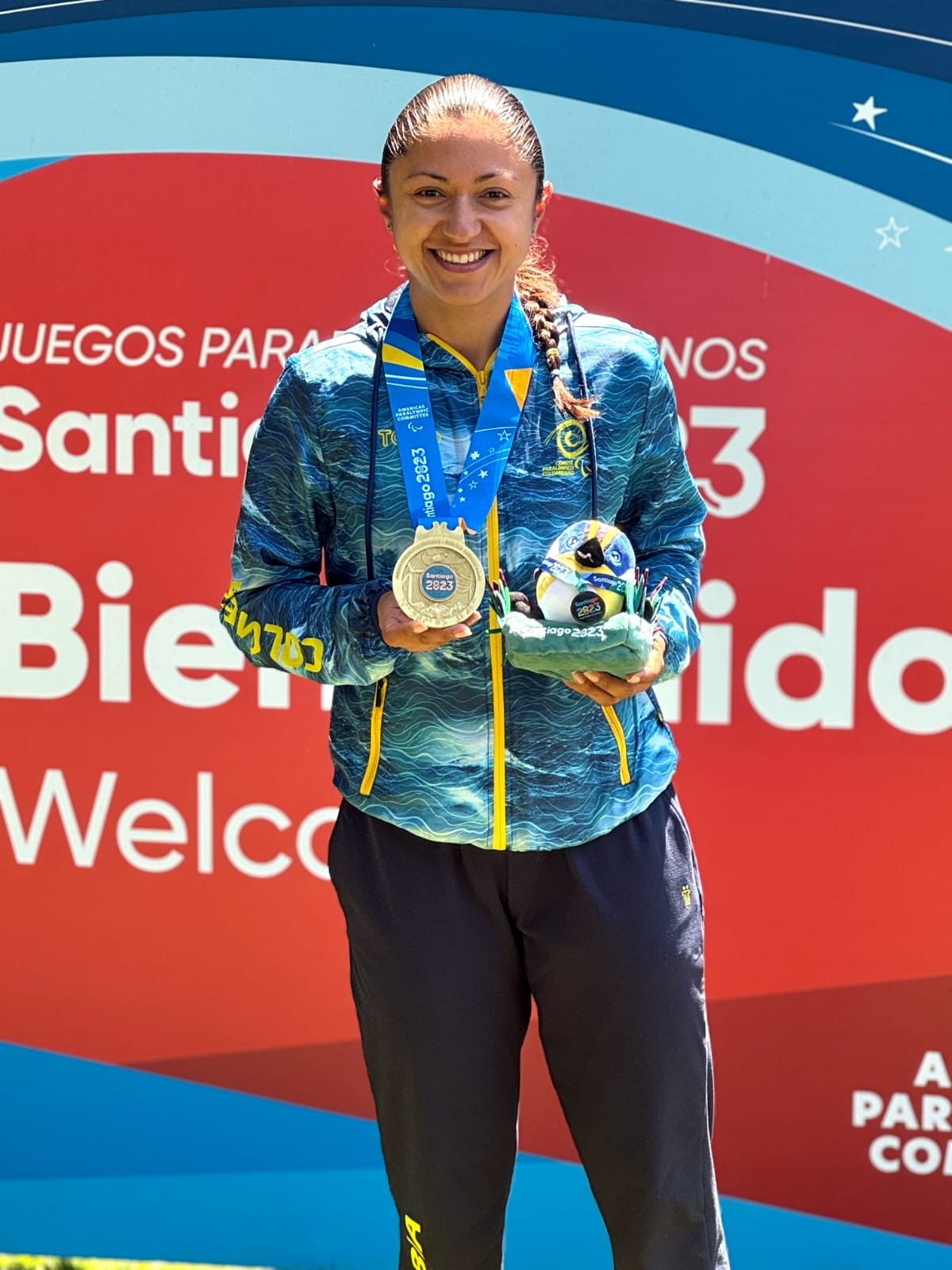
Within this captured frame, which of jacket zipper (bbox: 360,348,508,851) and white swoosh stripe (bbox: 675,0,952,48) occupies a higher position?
white swoosh stripe (bbox: 675,0,952,48)

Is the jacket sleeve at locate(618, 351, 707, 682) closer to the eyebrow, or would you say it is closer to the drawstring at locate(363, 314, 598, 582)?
the drawstring at locate(363, 314, 598, 582)

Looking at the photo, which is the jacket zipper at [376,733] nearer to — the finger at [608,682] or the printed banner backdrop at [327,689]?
the finger at [608,682]

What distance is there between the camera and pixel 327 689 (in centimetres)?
275

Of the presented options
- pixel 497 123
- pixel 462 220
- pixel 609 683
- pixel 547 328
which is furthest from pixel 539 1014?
pixel 497 123

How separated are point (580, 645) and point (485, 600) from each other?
0.56ft

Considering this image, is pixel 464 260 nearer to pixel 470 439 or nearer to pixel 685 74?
pixel 470 439

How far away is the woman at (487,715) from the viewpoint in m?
1.78

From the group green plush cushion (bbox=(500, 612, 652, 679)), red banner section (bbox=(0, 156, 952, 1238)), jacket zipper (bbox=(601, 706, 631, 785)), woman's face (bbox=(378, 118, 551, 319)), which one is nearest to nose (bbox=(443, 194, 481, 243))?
woman's face (bbox=(378, 118, 551, 319))

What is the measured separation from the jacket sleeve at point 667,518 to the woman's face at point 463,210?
0.85 ft

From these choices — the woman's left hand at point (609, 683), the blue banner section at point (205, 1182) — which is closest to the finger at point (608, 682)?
the woman's left hand at point (609, 683)

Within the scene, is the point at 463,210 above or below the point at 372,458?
above

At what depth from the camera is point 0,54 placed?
2.62 meters

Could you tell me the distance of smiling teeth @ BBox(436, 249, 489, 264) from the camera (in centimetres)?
176

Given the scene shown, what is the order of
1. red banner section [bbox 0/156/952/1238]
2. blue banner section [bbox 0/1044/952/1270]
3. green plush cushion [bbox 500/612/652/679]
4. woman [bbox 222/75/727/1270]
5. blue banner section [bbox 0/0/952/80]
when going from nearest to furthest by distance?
green plush cushion [bbox 500/612/652/679] < woman [bbox 222/75/727/1270] < blue banner section [bbox 0/0/952/80] < red banner section [bbox 0/156/952/1238] < blue banner section [bbox 0/1044/952/1270]
